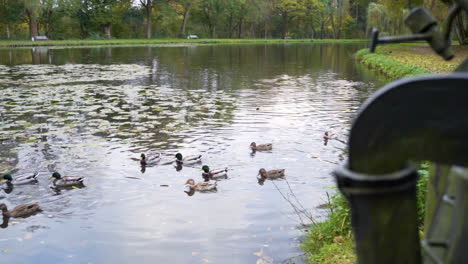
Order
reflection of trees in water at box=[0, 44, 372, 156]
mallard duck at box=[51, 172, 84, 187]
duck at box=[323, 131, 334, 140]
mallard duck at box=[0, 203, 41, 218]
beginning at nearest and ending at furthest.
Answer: mallard duck at box=[0, 203, 41, 218] < mallard duck at box=[51, 172, 84, 187] < duck at box=[323, 131, 334, 140] < reflection of trees in water at box=[0, 44, 372, 156]

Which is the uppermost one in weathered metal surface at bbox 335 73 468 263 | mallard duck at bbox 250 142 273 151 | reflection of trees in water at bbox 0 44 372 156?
weathered metal surface at bbox 335 73 468 263

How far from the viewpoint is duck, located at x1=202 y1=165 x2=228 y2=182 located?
8.50 meters

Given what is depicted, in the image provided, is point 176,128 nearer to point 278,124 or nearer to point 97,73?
point 278,124

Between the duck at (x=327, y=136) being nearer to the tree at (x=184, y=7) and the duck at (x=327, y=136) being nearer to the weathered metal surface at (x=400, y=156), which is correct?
the weathered metal surface at (x=400, y=156)

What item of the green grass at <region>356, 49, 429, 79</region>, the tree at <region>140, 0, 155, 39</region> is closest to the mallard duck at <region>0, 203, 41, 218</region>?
the green grass at <region>356, 49, 429, 79</region>

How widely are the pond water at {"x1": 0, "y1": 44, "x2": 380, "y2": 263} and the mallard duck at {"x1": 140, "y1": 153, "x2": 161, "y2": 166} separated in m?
0.16

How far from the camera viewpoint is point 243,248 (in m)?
6.24

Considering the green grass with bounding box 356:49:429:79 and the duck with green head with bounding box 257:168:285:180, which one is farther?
the green grass with bounding box 356:49:429:79

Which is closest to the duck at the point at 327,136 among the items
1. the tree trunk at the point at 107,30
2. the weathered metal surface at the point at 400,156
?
Answer: the weathered metal surface at the point at 400,156

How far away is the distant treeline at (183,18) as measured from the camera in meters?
63.3

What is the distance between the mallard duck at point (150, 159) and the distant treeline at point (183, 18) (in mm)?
43488

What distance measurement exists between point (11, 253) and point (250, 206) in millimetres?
3483

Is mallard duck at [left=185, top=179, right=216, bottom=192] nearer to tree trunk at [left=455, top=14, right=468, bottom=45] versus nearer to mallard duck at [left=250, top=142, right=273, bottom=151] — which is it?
mallard duck at [left=250, top=142, right=273, bottom=151]

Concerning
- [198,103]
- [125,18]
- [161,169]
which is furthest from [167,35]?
[161,169]
